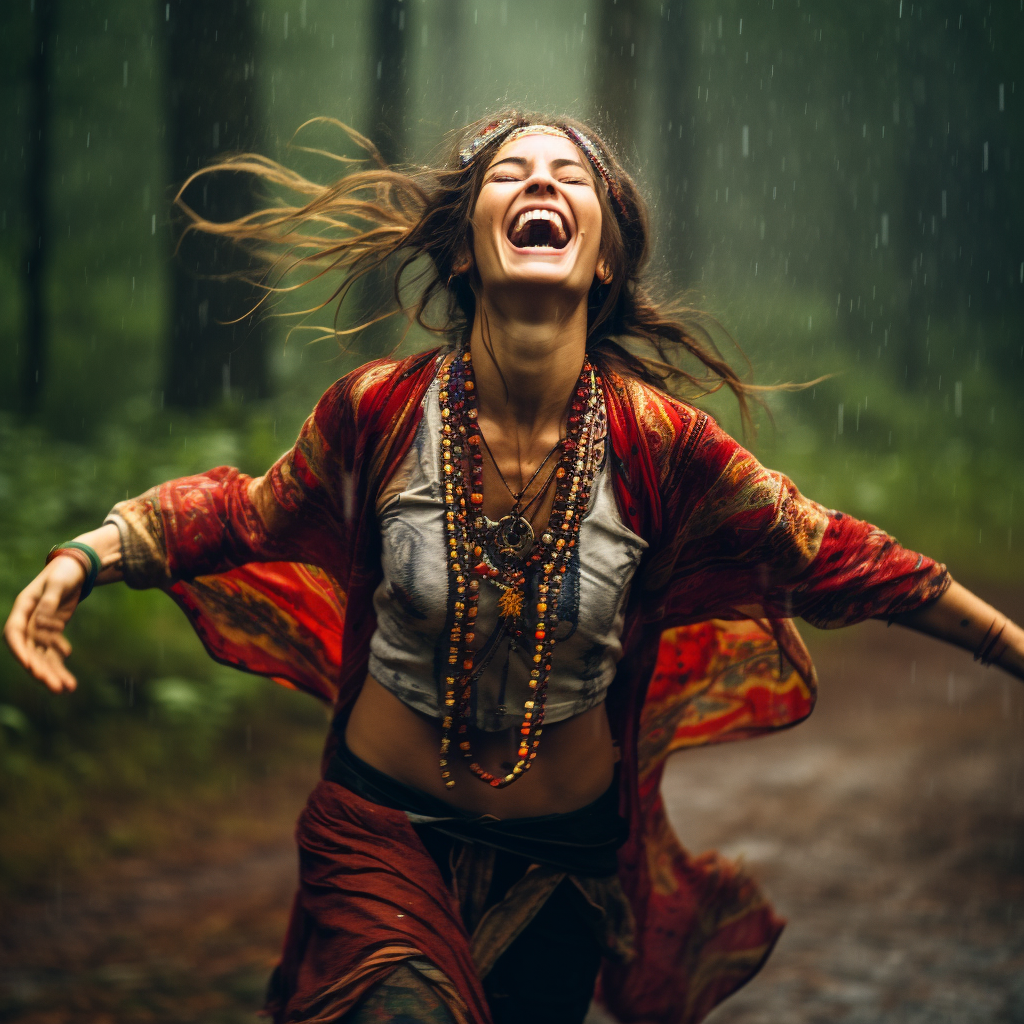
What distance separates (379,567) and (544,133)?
38.0 inches

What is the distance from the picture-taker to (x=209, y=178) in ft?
22.3

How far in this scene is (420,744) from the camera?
7.20 feet

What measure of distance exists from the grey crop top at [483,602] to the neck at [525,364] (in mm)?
118

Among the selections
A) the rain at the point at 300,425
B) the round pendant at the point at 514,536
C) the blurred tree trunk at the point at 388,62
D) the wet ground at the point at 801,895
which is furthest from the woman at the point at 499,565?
the blurred tree trunk at the point at 388,62

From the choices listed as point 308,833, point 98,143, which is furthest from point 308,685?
point 98,143

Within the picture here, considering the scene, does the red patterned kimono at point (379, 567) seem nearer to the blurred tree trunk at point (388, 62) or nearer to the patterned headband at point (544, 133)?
the patterned headband at point (544, 133)

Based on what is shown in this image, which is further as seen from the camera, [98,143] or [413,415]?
[98,143]

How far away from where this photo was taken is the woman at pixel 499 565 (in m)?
2.07

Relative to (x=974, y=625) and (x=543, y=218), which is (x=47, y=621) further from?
(x=974, y=625)

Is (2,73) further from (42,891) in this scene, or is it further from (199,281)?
(42,891)

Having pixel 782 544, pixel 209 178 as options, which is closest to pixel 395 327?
pixel 782 544

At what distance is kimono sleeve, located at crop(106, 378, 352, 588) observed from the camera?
2170mm

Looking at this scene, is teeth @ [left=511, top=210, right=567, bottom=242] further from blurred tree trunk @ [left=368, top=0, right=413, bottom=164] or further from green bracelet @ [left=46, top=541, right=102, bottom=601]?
blurred tree trunk @ [left=368, top=0, right=413, bottom=164]

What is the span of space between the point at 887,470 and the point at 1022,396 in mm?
5059
